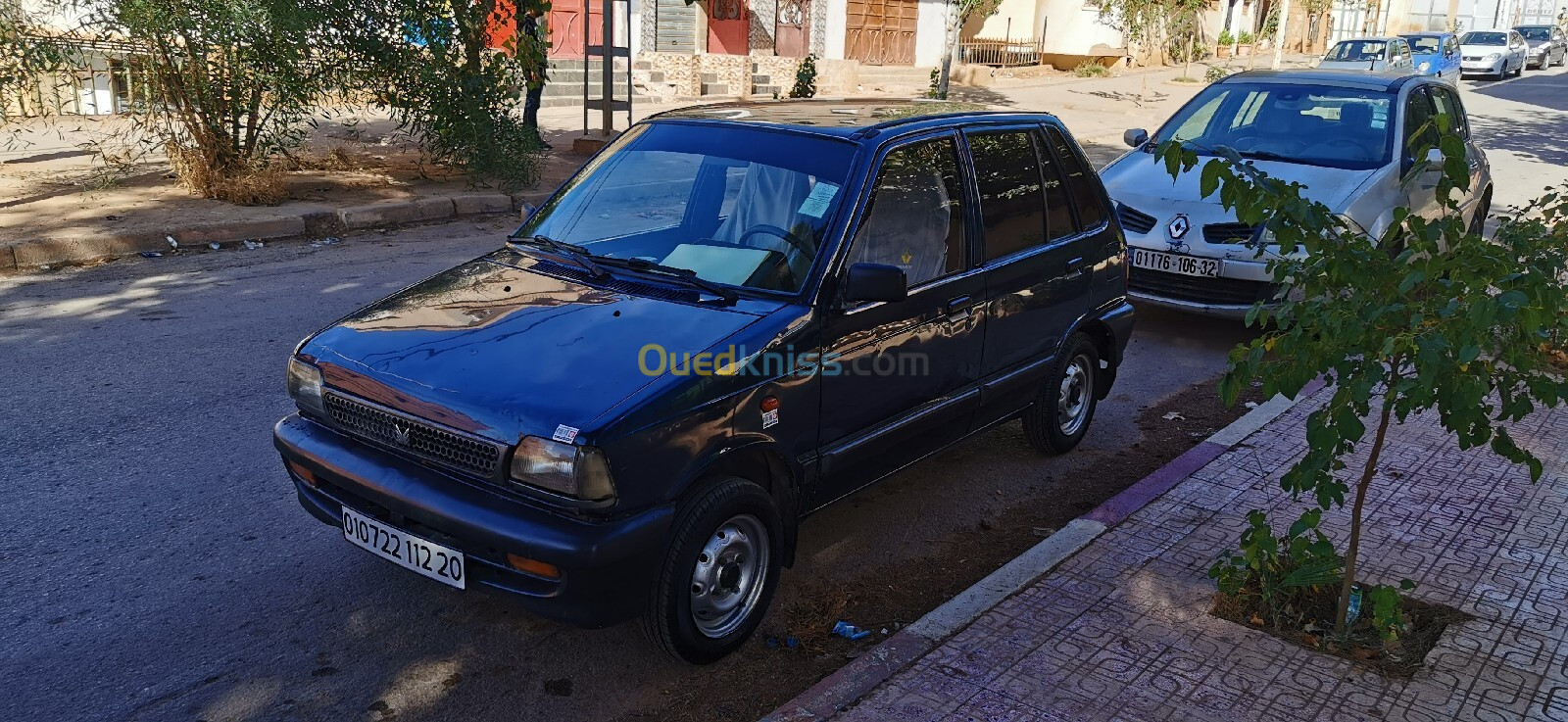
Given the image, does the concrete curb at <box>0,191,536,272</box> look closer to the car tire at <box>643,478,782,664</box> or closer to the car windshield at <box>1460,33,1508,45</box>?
the car tire at <box>643,478,782,664</box>

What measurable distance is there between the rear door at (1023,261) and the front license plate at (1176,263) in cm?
251

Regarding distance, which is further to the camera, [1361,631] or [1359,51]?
[1359,51]

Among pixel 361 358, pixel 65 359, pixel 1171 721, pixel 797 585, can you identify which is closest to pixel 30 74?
pixel 65 359

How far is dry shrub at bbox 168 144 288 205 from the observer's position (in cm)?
1101

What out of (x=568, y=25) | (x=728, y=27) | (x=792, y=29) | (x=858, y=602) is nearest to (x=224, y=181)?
(x=858, y=602)

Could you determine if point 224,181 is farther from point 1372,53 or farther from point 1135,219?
point 1372,53

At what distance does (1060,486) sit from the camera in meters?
5.64

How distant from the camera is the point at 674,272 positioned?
13.9ft

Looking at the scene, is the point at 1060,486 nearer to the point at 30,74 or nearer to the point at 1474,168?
the point at 1474,168

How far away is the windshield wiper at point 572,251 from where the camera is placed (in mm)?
4293

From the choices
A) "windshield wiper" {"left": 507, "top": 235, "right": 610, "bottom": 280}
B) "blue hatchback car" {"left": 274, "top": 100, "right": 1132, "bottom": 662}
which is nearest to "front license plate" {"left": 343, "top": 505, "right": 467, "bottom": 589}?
"blue hatchback car" {"left": 274, "top": 100, "right": 1132, "bottom": 662}

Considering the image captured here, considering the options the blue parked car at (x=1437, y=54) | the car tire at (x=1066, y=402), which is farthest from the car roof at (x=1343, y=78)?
the blue parked car at (x=1437, y=54)

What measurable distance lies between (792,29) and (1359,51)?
45.1ft

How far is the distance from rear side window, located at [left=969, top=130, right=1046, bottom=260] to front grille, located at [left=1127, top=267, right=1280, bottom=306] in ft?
9.23
